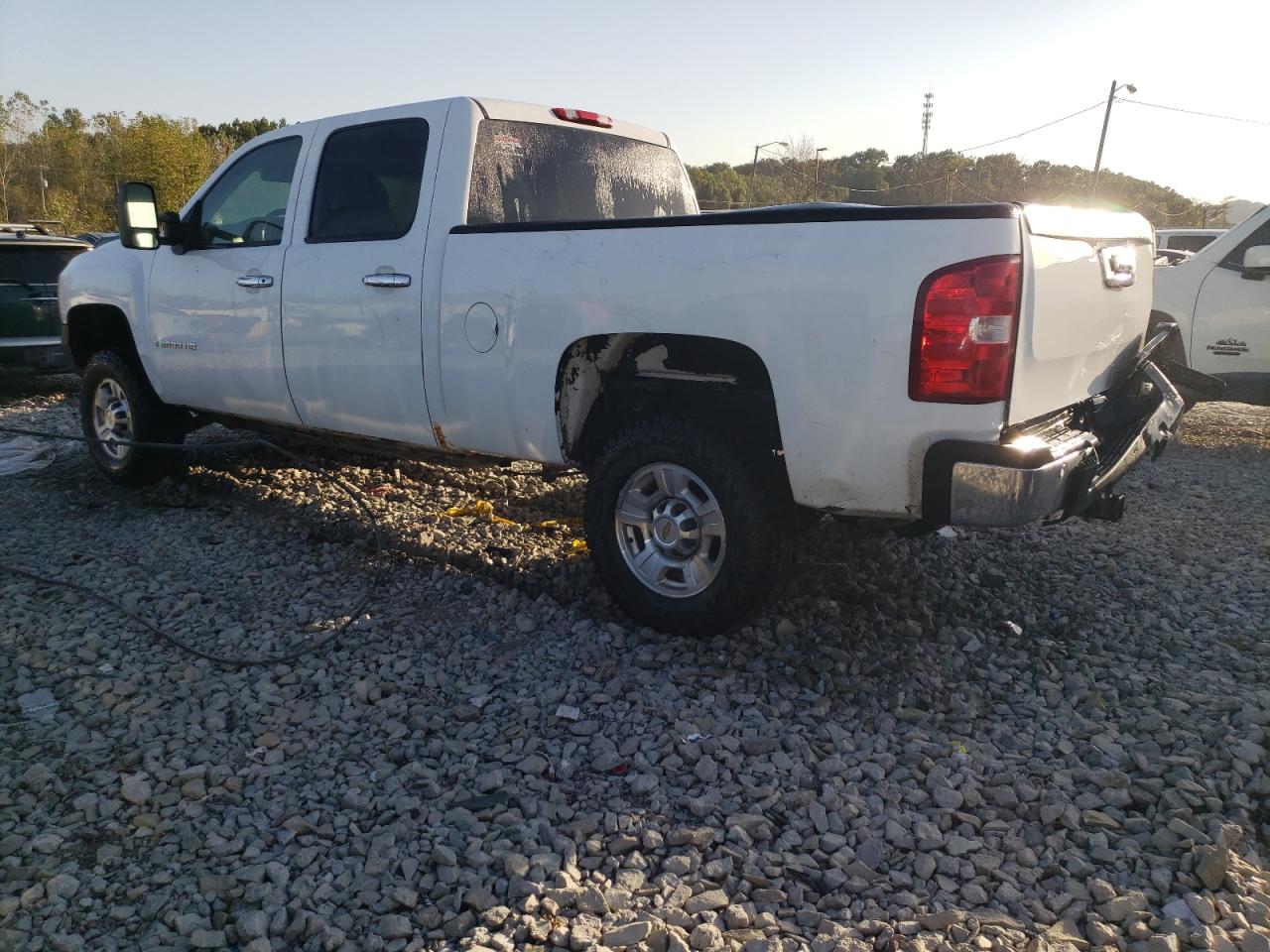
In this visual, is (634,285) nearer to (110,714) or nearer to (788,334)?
(788,334)

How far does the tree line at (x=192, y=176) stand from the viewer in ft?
126

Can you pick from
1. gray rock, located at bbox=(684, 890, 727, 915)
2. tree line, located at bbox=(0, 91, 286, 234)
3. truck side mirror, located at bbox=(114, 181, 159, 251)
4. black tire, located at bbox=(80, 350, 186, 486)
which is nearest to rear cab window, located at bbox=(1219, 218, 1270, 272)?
gray rock, located at bbox=(684, 890, 727, 915)

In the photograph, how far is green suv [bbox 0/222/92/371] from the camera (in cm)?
908

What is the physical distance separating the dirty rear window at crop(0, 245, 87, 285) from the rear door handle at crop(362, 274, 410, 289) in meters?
6.34

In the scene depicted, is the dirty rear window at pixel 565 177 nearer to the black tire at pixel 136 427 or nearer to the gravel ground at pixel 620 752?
the gravel ground at pixel 620 752

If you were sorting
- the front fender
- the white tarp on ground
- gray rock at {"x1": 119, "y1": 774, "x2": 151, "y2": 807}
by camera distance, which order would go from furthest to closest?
the white tarp on ground < the front fender < gray rock at {"x1": 119, "y1": 774, "x2": 151, "y2": 807}

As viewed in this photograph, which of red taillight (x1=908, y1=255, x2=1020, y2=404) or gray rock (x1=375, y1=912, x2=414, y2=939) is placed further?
red taillight (x1=908, y1=255, x2=1020, y2=404)

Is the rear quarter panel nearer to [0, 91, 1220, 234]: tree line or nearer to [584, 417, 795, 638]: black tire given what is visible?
[584, 417, 795, 638]: black tire

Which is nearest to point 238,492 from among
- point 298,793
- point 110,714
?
point 110,714

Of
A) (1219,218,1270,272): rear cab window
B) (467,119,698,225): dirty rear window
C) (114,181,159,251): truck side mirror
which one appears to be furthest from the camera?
(1219,218,1270,272): rear cab window

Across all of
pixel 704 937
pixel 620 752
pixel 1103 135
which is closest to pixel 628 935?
pixel 704 937

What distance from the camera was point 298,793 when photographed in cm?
297

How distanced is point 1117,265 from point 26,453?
7.43 m

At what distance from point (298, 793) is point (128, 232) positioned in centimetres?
382
